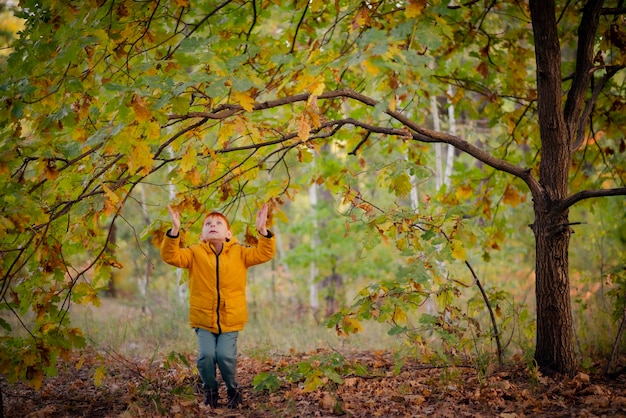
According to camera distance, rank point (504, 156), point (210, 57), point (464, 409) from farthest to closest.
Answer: point (504, 156)
point (464, 409)
point (210, 57)

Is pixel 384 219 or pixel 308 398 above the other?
pixel 384 219

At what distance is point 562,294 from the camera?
14.8 ft

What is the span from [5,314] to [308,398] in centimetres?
838

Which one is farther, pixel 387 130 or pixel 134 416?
pixel 387 130

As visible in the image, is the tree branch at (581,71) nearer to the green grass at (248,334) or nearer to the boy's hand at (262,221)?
the boy's hand at (262,221)

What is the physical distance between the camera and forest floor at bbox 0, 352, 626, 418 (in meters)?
4.04

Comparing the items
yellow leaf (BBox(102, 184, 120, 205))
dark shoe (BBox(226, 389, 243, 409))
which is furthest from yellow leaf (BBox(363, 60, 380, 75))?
dark shoe (BBox(226, 389, 243, 409))

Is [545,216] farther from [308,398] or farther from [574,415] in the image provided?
[308,398]

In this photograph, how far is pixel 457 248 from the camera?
4.45m

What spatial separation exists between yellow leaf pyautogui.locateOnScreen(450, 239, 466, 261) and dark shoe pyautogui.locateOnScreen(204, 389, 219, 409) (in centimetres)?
235

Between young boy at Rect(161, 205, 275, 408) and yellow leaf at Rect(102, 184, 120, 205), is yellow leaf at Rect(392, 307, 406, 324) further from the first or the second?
yellow leaf at Rect(102, 184, 120, 205)

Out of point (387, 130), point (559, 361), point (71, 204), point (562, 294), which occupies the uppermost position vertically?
point (387, 130)

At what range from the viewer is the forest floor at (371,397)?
4.04m

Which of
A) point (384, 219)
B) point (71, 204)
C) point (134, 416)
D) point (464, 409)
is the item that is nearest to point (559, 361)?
point (464, 409)
